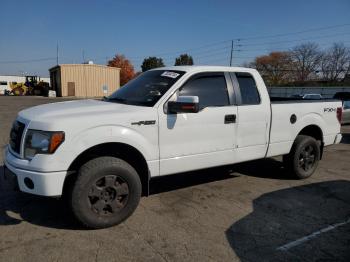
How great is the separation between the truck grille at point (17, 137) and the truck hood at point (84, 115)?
0.11m

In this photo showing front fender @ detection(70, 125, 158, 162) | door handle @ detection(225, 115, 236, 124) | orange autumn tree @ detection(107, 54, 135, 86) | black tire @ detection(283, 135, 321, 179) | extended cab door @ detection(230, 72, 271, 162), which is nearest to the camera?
front fender @ detection(70, 125, 158, 162)

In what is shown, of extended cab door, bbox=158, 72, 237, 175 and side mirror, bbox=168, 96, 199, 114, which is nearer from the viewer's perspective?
side mirror, bbox=168, 96, 199, 114

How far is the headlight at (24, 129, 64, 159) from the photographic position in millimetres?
3355

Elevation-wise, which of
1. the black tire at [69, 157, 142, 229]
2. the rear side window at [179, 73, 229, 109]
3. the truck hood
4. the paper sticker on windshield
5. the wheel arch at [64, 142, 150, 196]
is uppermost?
the paper sticker on windshield

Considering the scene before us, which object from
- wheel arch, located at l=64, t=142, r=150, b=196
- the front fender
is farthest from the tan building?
the front fender

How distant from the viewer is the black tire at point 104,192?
11.6 ft

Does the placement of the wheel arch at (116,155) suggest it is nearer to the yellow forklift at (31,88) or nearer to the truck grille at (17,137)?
the truck grille at (17,137)

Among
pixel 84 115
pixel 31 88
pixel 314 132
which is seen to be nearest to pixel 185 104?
pixel 84 115

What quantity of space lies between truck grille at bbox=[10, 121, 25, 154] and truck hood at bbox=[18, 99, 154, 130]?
11 cm

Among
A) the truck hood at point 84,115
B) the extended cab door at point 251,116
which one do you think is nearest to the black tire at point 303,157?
the extended cab door at point 251,116

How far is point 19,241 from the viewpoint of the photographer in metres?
3.42

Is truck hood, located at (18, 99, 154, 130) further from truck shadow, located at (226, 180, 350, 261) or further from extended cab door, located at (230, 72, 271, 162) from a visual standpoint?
truck shadow, located at (226, 180, 350, 261)

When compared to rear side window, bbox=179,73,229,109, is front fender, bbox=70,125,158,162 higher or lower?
lower

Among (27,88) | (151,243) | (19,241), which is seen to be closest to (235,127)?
(151,243)
